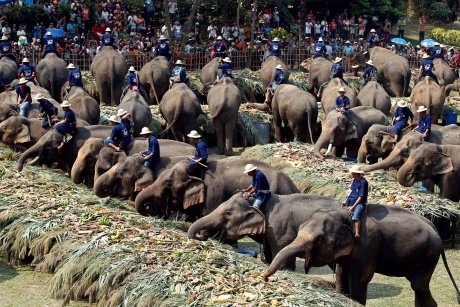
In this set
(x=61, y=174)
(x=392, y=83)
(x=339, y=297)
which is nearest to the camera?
(x=339, y=297)

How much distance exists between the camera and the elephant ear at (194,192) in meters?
13.6

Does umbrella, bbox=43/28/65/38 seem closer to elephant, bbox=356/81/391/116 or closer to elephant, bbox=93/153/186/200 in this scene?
A: elephant, bbox=356/81/391/116

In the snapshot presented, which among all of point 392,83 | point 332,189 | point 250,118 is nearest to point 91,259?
point 332,189

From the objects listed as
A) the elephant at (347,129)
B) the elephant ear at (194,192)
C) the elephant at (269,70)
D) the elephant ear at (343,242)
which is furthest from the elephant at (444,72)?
the elephant ear at (343,242)

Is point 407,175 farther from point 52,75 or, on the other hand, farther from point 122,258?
point 52,75

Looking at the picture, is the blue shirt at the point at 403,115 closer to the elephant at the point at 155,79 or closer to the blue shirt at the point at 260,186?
A: the blue shirt at the point at 260,186

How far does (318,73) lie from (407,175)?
31.8 feet

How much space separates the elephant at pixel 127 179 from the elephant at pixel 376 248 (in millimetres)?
4101

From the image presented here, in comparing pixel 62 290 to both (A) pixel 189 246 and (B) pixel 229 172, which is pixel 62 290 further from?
(B) pixel 229 172

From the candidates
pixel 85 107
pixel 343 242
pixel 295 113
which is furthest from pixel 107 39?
pixel 343 242

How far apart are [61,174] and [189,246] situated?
5440 mm

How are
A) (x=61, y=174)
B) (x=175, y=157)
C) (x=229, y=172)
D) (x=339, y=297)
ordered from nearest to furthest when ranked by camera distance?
(x=339, y=297), (x=229, y=172), (x=175, y=157), (x=61, y=174)

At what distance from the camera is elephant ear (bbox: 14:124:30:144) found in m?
17.1

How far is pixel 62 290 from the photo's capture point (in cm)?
1129
